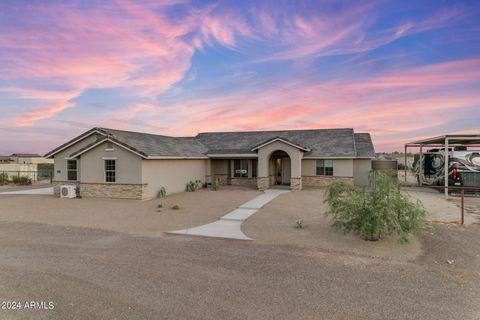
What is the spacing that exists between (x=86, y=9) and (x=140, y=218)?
927 centimetres

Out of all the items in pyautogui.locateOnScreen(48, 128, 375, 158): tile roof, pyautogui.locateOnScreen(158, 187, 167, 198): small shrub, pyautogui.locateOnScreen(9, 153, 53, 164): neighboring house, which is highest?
pyautogui.locateOnScreen(48, 128, 375, 158): tile roof

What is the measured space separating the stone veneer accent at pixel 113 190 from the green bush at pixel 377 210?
12419 mm

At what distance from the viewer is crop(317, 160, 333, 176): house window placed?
24.7 metres

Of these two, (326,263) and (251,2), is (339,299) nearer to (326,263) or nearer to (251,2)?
(326,263)

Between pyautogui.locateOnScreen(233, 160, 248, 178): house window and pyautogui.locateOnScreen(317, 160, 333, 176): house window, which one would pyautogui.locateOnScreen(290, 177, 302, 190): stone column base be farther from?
pyautogui.locateOnScreen(233, 160, 248, 178): house window

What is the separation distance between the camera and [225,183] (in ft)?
87.8

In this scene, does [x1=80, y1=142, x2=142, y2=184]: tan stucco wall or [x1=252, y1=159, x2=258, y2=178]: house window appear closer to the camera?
[x1=80, y1=142, x2=142, y2=184]: tan stucco wall

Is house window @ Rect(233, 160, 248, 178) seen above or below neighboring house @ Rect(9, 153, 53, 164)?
below

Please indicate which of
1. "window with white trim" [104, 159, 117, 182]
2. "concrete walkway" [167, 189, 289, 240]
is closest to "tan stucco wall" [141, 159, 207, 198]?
"window with white trim" [104, 159, 117, 182]

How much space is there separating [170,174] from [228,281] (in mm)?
15541

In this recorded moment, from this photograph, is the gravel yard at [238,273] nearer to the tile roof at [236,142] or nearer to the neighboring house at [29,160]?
the tile roof at [236,142]

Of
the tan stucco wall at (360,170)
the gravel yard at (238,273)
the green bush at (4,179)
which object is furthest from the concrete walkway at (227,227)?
the green bush at (4,179)

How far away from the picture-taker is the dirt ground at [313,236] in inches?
318

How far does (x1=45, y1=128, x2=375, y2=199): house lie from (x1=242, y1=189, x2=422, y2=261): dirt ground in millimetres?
8796
